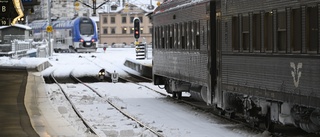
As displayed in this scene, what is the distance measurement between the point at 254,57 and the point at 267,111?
1052mm

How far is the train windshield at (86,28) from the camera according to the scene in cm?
7988

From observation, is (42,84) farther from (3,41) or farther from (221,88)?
(3,41)

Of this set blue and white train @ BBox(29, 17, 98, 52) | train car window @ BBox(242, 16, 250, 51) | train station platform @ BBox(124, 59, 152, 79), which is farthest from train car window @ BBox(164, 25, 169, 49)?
blue and white train @ BBox(29, 17, 98, 52)

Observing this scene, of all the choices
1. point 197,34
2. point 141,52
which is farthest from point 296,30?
point 141,52

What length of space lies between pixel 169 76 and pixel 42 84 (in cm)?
989

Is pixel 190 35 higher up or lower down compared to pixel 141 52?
higher up

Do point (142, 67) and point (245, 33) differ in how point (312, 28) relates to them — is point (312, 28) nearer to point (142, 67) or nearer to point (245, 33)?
point (245, 33)

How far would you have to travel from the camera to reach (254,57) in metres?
14.7

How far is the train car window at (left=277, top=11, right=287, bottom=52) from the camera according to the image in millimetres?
13055

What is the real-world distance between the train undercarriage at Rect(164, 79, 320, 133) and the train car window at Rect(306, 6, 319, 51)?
1069 mm

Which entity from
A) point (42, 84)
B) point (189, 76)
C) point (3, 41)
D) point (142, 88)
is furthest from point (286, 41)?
point (3, 41)

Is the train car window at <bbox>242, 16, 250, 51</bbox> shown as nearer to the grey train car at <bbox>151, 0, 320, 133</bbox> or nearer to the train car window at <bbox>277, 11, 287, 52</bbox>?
the grey train car at <bbox>151, 0, 320, 133</bbox>

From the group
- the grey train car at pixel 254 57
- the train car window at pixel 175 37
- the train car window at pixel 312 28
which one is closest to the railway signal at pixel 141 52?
the train car window at pixel 175 37

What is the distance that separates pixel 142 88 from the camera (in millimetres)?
29906
